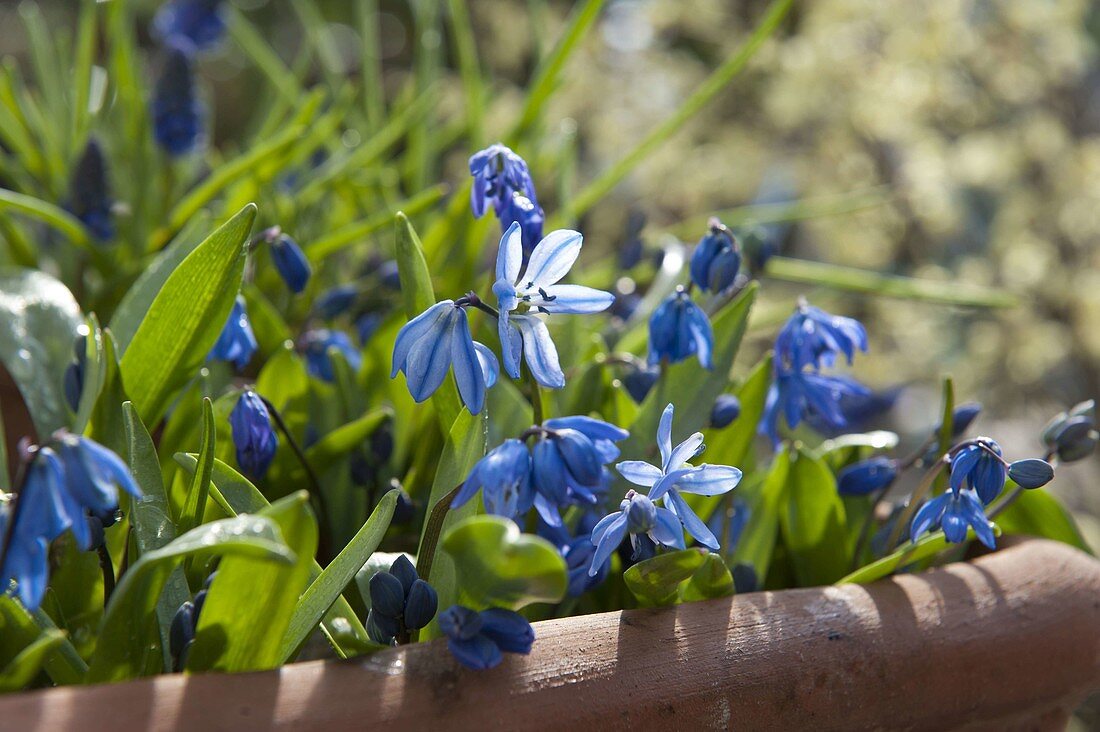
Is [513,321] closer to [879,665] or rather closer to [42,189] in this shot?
[879,665]

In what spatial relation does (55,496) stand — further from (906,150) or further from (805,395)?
(906,150)

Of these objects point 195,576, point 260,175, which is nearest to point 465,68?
point 260,175

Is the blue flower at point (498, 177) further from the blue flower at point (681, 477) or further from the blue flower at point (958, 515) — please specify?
the blue flower at point (958, 515)

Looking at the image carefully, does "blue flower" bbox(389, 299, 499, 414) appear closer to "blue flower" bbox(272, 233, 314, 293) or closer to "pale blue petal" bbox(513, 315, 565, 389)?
"pale blue petal" bbox(513, 315, 565, 389)

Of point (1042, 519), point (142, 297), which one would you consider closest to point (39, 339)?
point (142, 297)

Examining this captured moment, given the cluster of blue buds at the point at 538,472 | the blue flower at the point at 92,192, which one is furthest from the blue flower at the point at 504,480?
the blue flower at the point at 92,192
